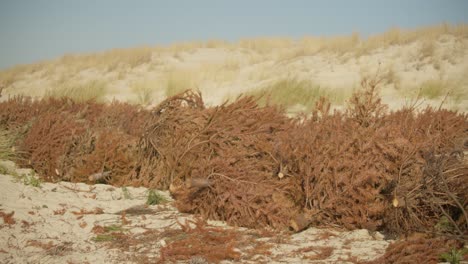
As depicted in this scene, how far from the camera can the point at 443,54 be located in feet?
51.1

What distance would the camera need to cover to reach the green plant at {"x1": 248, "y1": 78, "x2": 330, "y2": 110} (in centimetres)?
1319

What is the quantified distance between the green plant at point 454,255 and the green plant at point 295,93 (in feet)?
29.1

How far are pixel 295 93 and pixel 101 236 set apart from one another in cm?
935

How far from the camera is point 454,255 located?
387 centimetres

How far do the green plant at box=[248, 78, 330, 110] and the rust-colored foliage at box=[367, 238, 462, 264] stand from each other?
→ 864 centimetres

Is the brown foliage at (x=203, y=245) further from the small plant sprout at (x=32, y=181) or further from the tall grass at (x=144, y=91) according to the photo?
the tall grass at (x=144, y=91)

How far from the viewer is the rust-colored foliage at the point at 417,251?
402cm

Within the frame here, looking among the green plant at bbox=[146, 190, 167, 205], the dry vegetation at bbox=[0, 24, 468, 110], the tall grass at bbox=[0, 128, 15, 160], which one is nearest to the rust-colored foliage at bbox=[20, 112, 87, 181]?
the tall grass at bbox=[0, 128, 15, 160]

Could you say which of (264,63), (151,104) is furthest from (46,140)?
(264,63)

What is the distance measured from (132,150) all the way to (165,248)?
2.98 meters

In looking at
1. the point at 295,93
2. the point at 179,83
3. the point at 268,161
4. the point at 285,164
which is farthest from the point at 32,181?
the point at 179,83

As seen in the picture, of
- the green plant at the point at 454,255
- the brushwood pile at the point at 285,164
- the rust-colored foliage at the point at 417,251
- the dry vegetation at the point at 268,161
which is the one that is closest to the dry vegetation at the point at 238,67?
the dry vegetation at the point at 268,161

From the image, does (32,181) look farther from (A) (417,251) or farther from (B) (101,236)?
(A) (417,251)

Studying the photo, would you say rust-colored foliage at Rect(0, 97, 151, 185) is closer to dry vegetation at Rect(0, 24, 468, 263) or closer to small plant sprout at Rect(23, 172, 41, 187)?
dry vegetation at Rect(0, 24, 468, 263)
